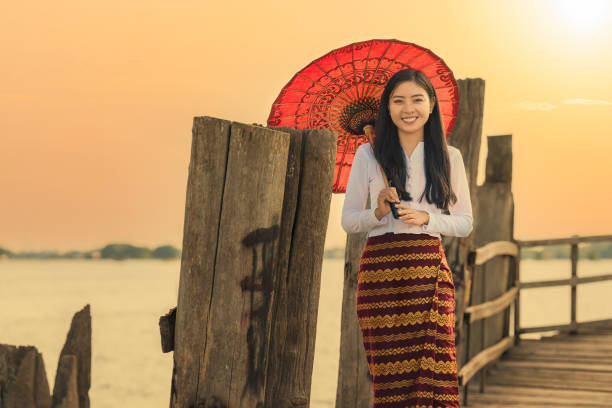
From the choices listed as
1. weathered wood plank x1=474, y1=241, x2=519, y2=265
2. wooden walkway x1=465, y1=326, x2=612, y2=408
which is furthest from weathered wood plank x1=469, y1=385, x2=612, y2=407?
weathered wood plank x1=474, y1=241, x2=519, y2=265

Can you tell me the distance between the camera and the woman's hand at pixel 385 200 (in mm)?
3225

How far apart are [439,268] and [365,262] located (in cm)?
35

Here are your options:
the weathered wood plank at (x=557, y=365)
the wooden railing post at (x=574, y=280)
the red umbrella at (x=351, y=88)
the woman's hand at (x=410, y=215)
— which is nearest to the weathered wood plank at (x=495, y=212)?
the weathered wood plank at (x=557, y=365)

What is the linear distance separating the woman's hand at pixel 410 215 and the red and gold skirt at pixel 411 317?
15cm

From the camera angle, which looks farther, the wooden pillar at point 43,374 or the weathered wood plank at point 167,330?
the weathered wood plank at point 167,330

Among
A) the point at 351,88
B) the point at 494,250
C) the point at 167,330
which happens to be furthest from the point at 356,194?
the point at 494,250

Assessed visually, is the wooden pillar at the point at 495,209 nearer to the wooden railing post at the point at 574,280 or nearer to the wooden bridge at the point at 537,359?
the wooden bridge at the point at 537,359

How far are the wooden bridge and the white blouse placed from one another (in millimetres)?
2527

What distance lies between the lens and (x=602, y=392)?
21.3ft

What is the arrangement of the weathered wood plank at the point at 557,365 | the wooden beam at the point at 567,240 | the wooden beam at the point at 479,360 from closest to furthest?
the wooden beam at the point at 479,360 < the weathered wood plank at the point at 557,365 < the wooden beam at the point at 567,240

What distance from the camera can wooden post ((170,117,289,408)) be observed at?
10.0 ft

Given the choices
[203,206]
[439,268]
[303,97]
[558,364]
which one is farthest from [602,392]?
[203,206]

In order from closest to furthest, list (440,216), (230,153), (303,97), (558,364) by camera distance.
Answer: (230,153) → (440,216) → (303,97) → (558,364)

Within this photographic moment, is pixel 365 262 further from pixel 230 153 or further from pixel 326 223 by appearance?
pixel 230 153
